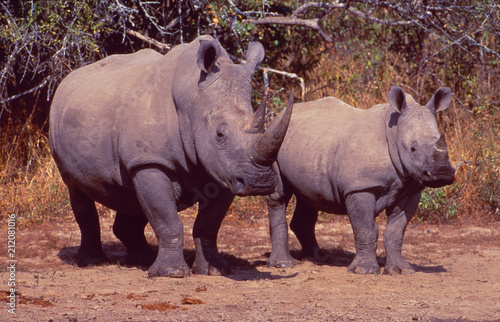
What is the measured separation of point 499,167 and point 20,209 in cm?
597

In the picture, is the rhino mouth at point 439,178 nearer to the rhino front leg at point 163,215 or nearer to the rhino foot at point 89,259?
the rhino front leg at point 163,215

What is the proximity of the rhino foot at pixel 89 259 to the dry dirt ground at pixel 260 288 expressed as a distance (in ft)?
0.43

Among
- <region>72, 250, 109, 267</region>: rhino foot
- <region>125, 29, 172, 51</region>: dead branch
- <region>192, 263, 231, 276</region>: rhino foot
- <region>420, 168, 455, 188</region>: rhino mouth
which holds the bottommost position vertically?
<region>72, 250, 109, 267</region>: rhino foot

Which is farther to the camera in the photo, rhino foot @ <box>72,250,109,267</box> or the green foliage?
the green foliage

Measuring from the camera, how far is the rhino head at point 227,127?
18.8 ft

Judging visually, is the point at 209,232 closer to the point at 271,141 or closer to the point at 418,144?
the point at 271,141

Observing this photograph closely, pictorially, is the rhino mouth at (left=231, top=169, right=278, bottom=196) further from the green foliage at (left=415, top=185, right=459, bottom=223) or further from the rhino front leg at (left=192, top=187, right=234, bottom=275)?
the green foliage at (left=415, top=185, right=459, bottom=223)

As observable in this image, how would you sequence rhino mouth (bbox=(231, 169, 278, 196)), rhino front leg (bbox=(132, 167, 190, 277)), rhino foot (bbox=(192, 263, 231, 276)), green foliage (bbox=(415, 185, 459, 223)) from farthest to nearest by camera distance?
green foliage (bbox=(415, 185, 459, 223)), rhino foot (bbox=(192, 263, 231, 276)), rhino front leg (bbox=(132, 167, 190, 277)), rhino mouth (bbox=(231, 169, 278, 196))

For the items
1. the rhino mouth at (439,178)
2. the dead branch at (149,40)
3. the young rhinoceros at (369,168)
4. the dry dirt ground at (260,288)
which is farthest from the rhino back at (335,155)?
the dead branch at (149,40)

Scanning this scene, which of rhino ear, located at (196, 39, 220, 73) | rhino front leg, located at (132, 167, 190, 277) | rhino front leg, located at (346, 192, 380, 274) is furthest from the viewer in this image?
rhino front leg, located at (346, 192, 380, 274)

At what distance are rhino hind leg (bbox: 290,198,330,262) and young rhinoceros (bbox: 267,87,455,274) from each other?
47 cm

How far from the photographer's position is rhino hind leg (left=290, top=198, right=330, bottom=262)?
7.87 m

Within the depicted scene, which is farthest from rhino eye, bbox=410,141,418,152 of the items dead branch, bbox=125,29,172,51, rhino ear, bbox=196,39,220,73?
dead branch, bbox=125,29,172,51

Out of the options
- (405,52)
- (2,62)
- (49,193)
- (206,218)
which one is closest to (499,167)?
(405,52)
